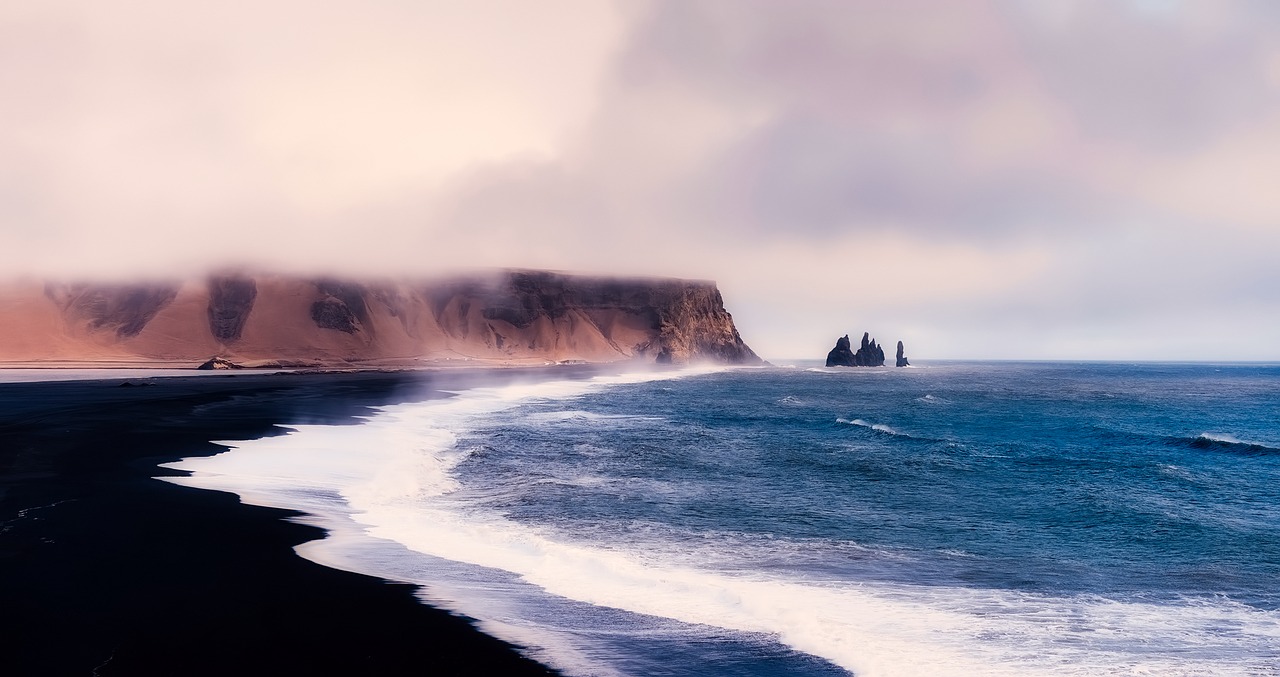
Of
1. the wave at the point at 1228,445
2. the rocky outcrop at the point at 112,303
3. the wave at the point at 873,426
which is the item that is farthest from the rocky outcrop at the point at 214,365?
the wave at the point at 1228,445

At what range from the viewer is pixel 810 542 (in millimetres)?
14617

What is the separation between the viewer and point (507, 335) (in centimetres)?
18512

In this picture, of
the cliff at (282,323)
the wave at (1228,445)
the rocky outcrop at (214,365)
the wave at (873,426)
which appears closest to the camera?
the wave at (1228,445)

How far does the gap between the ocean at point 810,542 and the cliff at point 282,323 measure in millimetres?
116680

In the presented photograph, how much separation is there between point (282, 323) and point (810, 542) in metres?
152

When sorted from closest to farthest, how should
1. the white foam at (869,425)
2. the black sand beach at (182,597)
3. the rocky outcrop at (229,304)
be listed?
the black sand beach at (182,597)
the white foam at (869,425)
the rocky outcrop at (229,304)

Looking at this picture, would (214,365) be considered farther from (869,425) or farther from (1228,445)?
(1228,445)

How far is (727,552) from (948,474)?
13344 mm

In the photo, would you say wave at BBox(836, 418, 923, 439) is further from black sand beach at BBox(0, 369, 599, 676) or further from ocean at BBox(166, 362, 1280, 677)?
black sand beach at BBox(0, 369, 599, 676)

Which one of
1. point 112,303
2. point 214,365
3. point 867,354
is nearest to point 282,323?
point 112,303

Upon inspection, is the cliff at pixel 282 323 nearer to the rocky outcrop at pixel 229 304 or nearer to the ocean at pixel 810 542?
the rocky outcrop at pixel 229 304

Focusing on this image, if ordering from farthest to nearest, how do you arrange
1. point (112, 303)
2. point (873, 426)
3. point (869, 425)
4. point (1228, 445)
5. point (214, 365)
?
1. point (112, 303)
2. point (214, 365)
3. point (869, 425)
4. point (873, 426)
5. point (1228, 445)

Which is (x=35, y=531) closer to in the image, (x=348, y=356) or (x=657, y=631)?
(x=657, y=631)

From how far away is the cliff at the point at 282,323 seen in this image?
135 metres
